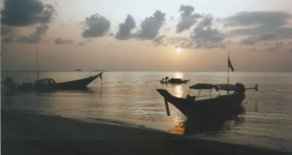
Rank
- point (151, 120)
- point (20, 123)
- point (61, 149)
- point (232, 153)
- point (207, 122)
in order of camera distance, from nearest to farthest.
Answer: point (61, 149) < point (232, 153) < point (20, 123) < point (207, 122) < point (151, 120)

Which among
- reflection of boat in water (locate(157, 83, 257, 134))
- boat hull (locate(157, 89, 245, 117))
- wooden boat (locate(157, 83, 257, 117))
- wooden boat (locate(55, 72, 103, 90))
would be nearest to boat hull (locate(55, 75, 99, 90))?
wooden boat (locate(55, 72, 103, 90))

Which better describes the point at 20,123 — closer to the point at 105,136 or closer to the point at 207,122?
the point at 105,136

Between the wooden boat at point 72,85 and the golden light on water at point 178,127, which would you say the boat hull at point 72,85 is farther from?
the golden light on water at point 178,127

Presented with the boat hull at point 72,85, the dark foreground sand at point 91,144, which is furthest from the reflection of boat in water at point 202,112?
the boat hull at point 72,85

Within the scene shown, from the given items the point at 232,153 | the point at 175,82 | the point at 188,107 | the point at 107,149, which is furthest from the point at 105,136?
the point at 175,82

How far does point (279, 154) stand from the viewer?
47.0ft

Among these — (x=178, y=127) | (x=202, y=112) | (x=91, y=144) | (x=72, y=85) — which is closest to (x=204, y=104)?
(x=202, y=112)

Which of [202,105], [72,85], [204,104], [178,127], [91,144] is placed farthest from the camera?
[72,85]

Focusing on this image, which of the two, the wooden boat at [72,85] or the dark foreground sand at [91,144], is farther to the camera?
the wooden boat at [72,85]

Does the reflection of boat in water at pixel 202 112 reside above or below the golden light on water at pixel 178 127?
above

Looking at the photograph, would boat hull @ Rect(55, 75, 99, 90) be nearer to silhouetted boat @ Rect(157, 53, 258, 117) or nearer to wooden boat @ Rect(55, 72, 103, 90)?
wooden boat @ Rect(55, 72, 103, 90)

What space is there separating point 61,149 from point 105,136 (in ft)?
13.0

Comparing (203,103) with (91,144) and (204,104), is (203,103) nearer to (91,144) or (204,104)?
(204,104)

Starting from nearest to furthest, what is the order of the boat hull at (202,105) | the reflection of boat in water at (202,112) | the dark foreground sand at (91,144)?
the dark foreground sand at (91,144), the reflection of boat in water at (202,112), the boat hull at (202,105)
